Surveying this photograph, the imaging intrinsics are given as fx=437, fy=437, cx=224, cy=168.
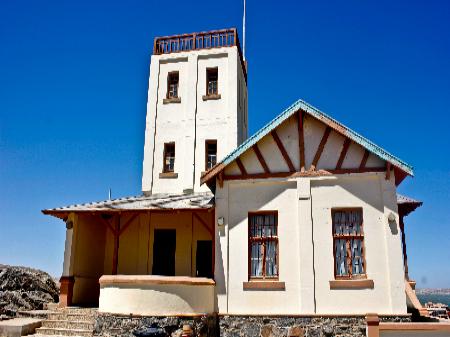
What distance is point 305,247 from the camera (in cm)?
1355

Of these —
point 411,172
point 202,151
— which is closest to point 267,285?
point 411,172

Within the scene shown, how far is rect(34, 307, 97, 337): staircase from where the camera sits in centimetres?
1379

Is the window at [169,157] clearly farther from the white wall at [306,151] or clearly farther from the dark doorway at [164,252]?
the white wall at [306,151]

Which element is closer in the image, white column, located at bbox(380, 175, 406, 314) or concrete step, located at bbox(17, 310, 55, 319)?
white column, located at bbox(380, 175, 406, 314)

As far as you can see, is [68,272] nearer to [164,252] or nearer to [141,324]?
[164,252]

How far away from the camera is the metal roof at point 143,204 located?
1547 centimetres

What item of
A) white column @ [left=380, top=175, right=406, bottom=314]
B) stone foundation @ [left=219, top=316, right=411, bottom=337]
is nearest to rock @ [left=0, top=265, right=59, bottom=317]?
stone foundation @ [left=219, top=316, right=411, bottom=337]

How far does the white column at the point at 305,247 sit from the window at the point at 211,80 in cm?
879

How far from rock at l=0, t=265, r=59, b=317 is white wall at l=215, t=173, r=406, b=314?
8005mm

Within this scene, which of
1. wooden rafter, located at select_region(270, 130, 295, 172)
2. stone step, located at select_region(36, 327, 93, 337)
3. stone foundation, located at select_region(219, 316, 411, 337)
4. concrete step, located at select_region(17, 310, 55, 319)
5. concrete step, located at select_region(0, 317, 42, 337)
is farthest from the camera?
concrete step, located at select_region(17, 310, 55, 319)

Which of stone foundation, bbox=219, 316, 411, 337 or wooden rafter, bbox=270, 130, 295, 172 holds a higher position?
wooden rafter, bbox=270, 130, 295, 172

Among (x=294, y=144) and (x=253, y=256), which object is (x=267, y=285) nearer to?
(x=253, y=256)

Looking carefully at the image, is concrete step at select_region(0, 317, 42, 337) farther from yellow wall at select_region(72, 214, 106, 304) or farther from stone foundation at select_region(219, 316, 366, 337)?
stone foundation at select_region(219, 316, 366, 337)

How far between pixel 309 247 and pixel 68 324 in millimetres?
8207
